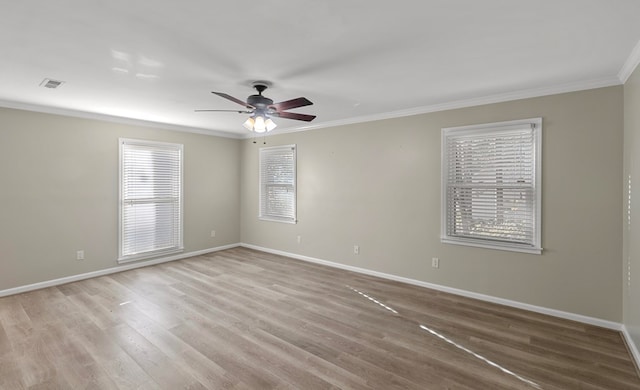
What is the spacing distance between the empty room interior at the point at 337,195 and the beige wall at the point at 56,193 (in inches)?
1.0

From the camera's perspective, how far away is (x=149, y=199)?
5402 mm

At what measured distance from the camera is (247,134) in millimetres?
6566

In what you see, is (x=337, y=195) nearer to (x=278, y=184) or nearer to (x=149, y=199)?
(x=278, y=184)

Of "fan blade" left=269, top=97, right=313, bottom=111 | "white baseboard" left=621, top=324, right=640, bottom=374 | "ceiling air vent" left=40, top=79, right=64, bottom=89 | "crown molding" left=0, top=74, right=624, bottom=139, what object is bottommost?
"white baseboard" left=621, top=324, right=640, bottom=374

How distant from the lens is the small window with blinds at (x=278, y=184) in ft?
19.6

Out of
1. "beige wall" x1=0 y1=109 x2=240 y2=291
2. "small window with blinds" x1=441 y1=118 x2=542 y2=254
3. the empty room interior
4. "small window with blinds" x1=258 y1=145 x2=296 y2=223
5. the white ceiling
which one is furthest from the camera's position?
"small window with blinds" x1=258 y1=145 x2=296 y2=223

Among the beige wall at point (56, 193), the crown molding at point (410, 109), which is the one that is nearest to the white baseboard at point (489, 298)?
the crown molding at point (410, 109)

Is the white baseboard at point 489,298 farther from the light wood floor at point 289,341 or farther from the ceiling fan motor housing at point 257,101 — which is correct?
the ceiling fan motor housing at point 257,101

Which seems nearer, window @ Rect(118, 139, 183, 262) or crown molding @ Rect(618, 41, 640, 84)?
crown molding @ Rect(618, 41, 640, 84)

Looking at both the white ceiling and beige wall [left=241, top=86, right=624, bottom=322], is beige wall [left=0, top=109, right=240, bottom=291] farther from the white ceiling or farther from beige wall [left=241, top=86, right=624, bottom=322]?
beige wall [left=241, top=86, right=624, bottom=322]

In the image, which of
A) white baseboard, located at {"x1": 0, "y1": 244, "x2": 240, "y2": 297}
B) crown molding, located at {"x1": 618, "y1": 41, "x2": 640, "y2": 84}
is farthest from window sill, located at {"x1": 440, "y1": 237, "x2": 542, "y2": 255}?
white baseboard, located at {"x1": 0, "y1": 244, "x2": 240, "y2": 297}

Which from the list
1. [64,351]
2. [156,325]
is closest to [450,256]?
[156,325]

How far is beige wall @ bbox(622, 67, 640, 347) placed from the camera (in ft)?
8.57

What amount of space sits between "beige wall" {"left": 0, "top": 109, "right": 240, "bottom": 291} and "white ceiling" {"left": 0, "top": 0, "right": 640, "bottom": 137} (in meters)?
0.59
